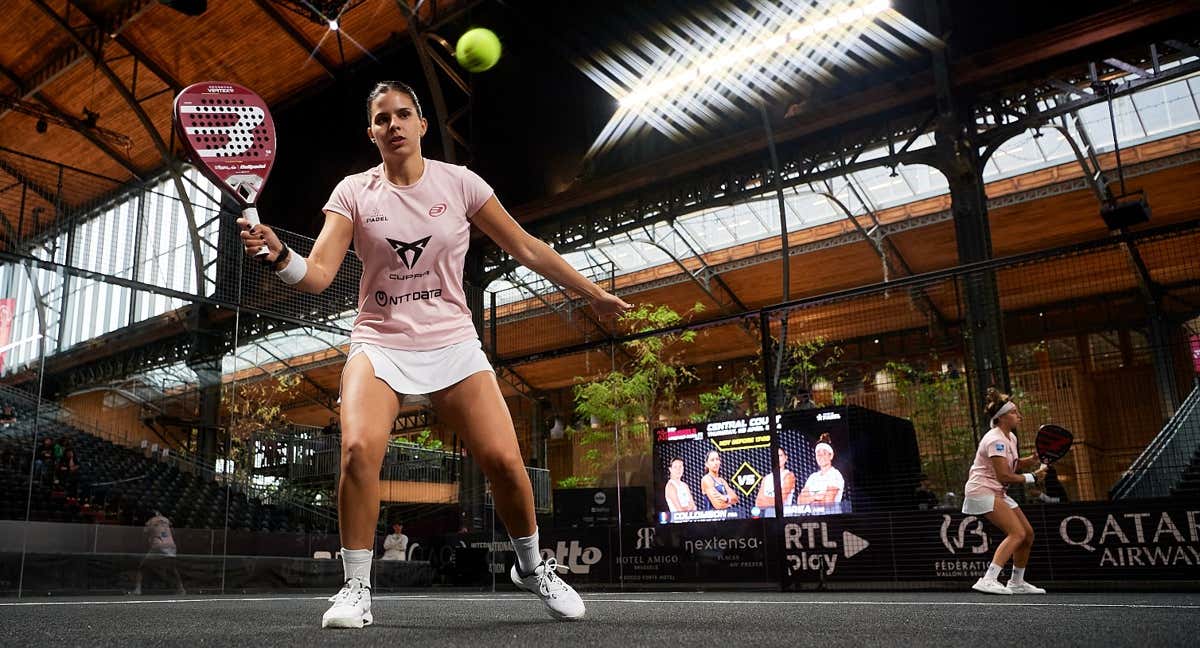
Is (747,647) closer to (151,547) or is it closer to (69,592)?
(69,592)

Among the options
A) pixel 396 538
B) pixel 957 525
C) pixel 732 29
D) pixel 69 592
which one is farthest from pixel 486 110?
pixel 957 525

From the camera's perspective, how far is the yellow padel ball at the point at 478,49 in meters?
12.6

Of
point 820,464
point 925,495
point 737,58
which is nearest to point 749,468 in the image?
point 820,464

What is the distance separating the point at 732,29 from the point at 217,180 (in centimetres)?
1051

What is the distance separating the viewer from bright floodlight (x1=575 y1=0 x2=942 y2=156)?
11.1 metres

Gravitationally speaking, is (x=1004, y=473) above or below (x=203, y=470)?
below

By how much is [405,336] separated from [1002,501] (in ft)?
15.1

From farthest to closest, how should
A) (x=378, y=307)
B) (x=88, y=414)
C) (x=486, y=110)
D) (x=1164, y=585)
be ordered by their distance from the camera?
(x=486, y=110), (x=88, y=414), (x=1164, y=585), (x=378, y=307)

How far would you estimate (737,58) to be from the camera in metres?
12.2

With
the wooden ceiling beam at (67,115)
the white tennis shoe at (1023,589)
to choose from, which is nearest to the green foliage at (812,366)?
the white tennis shoe at (1023,589)

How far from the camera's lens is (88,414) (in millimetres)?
9867

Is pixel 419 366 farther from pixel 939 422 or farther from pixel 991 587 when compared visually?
pixel 939 422

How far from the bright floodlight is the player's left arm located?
9.18 meters

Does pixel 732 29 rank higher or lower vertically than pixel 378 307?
higher
